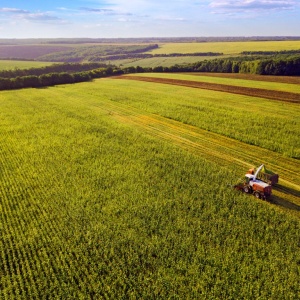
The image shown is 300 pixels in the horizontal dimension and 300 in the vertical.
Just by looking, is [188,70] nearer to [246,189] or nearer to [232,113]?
[232,113]

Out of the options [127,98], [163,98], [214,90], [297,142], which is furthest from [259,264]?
[214,90]

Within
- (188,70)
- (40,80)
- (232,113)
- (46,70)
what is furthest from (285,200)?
(46,70)

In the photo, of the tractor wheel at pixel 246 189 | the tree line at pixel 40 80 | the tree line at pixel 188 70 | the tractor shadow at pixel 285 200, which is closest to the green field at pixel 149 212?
the tractor shadow at pixel 285 200

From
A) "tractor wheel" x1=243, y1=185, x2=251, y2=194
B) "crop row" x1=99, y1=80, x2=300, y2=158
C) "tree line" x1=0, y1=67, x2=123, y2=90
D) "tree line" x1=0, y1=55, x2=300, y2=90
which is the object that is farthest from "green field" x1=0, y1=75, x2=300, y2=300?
"tree line" x1=0, y1=67, x2=123, y2=90

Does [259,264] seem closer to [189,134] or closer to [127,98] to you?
[189,134]

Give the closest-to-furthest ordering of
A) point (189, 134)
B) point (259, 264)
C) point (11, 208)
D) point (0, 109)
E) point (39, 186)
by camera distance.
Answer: point (259, 264), point (11, 208), point (39, 186), point (189, 134), point (0, 109)

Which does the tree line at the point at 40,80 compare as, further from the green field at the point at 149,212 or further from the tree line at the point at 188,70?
the green field at the point at 149,212
